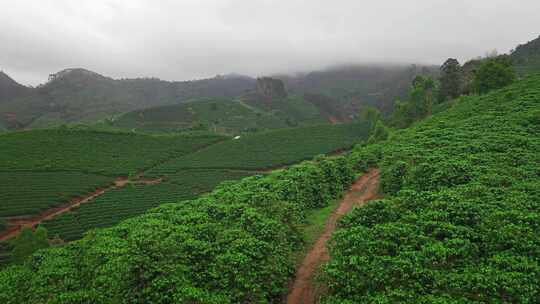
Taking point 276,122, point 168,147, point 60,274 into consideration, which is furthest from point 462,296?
point 276,122

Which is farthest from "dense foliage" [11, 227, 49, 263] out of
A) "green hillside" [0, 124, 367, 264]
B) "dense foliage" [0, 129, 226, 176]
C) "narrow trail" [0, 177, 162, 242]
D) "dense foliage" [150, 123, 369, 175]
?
"dense foliage" [150, 123, 369, 175]

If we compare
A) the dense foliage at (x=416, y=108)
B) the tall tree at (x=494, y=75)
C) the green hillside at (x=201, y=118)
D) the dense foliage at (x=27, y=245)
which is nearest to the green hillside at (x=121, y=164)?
the dense foliage at (x=27, y=245)

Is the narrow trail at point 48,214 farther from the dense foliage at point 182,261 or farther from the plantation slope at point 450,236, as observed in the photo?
the plantation slope at point 450,236

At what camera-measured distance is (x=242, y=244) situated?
13109mm

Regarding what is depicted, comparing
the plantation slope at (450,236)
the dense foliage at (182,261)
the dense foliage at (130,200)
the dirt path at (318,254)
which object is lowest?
the dense foliage at (130,200)

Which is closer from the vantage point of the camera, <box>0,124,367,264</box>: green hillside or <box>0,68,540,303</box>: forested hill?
<box>0,68,540,303</box>: forested hill

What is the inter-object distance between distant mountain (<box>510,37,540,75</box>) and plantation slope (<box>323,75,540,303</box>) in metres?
61.9

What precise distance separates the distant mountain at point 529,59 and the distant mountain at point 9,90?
9359 inches

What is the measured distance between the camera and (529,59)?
8431 centimetres

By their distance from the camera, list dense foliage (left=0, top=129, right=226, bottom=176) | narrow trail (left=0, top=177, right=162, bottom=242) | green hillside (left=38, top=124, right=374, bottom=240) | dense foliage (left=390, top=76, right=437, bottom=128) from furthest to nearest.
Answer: dense foliage (left=390, top=76, right=437, bottom=128)
dense foliage (left=0, top=129, right=226, bottom=176)
green hillside (left=38, top=124, right=374, bottom=240)
narrow trail (left=0, top=177, right=162, bottom=242)

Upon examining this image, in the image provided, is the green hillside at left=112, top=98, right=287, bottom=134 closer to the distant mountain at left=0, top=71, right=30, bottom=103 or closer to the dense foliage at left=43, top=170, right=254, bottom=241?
the dense foliage at left=43, top=170, right=254, bottom=241

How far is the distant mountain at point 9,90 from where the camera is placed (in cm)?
18512

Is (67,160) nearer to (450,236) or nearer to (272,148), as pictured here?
(272,148)

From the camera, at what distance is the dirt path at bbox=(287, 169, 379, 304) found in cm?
1314
